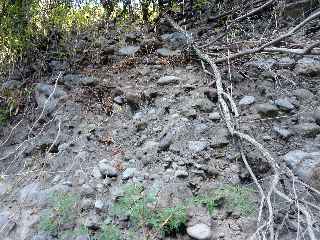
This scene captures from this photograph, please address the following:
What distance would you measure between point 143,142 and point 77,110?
2.50 feet

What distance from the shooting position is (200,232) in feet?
8.18

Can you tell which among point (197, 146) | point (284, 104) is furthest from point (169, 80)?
point (284, 104)

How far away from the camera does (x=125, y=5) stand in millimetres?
4746

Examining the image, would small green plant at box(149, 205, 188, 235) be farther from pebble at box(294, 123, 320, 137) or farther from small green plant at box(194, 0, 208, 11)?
small green plant at box(194, 0, 208, 11)

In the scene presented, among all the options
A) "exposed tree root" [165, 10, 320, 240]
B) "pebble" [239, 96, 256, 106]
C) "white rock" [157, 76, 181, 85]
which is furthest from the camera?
"white rock" [157, 76, 181, 85]

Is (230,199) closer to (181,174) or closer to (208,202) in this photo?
(208,202)

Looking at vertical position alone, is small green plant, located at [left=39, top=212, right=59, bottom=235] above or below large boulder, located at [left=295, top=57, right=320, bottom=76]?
below

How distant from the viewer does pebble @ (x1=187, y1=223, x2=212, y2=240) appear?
2479 millimetres

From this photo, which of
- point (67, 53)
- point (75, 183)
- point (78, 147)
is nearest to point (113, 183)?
point (75, 183)

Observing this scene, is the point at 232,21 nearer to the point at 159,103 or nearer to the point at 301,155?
the point at 159,103

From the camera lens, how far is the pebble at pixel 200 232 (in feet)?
8.13

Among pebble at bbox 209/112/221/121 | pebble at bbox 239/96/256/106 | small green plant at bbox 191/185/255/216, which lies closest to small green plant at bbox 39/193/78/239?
small green plant at bbox 191/185/255/216

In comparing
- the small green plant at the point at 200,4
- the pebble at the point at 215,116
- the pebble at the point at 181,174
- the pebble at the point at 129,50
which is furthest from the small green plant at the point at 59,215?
the small green plant at the point at 200,4

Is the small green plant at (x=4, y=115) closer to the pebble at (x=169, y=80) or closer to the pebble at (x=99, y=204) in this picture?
the pebble at (x=169, y=80)
